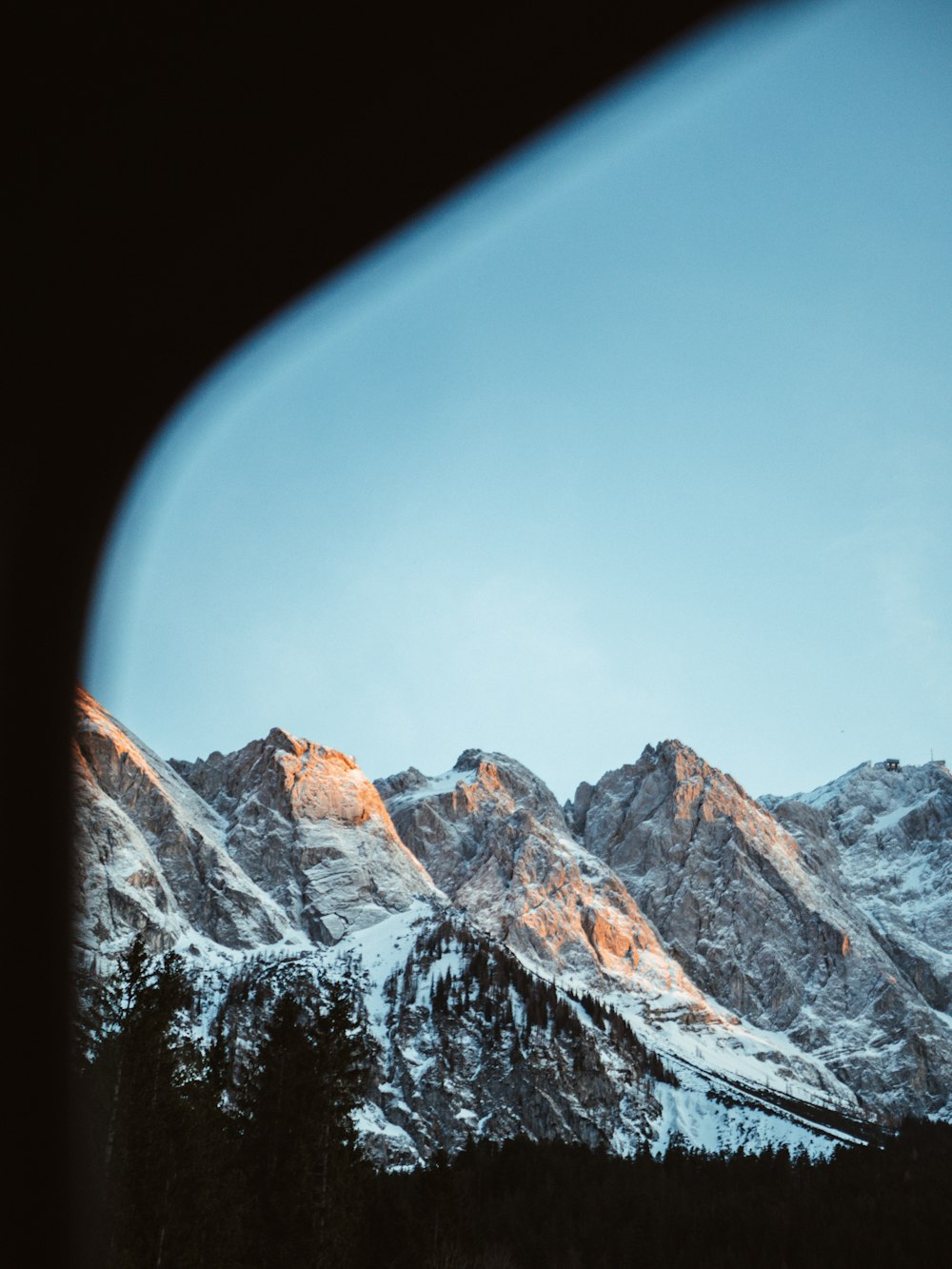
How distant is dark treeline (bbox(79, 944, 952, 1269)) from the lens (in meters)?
25.4

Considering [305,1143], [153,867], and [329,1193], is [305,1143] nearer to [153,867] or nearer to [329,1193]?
[329,1193]

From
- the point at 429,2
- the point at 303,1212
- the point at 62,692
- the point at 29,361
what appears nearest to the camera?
the point at 429,2

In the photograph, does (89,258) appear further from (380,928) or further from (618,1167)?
(380,928)

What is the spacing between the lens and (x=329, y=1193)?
30.0 m

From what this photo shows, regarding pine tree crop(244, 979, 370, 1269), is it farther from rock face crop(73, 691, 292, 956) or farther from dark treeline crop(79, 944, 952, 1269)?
rock face crop(73, 691, 292, 956)

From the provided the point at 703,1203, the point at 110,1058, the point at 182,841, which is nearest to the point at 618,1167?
the point at 703,1203

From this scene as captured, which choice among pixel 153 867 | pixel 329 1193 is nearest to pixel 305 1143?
pixel 329 1193

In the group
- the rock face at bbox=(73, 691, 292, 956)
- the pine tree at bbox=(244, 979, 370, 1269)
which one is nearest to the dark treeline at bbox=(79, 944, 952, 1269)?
the pine tree at bbox=(244, 979, 370, 1269)

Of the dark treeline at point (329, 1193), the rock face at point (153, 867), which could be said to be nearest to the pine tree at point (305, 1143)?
the dark treeline at point (329, 1193)

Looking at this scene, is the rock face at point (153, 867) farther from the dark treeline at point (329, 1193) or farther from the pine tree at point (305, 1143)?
the pine tree at point (305, 1143)

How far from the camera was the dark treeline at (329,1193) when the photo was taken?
25.4m

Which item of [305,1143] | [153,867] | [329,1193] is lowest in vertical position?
[329,1193]

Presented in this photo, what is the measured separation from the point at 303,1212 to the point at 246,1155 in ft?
20.9

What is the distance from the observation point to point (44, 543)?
28.9ft
